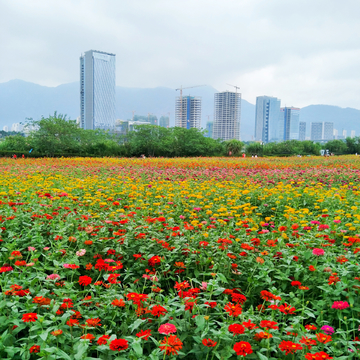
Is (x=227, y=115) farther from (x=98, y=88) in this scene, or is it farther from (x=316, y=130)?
(x=316, y=130)

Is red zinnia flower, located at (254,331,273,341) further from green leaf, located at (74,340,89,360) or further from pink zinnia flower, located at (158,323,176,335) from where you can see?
green leaf, located at (74,340,89,360)

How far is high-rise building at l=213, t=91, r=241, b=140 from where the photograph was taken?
398 ft

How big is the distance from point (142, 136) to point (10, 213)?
23717mm

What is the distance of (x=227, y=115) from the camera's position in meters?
123

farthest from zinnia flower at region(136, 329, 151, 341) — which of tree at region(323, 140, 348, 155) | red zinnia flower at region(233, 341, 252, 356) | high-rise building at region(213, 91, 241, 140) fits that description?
high-rise building at region(213, 91, 241, 140)

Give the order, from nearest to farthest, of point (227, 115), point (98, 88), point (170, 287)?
1. point (170, 287)
2. point (227, 115)
3. point (98, 88)

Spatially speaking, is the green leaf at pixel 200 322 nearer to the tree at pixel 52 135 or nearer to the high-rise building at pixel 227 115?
the tree at pixel 52 135

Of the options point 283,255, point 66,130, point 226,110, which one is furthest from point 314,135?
point 283,255

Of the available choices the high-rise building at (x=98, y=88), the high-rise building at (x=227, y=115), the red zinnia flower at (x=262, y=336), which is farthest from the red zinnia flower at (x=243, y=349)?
the high-rise building at (x=98, y=88)

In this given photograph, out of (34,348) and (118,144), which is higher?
(118,144)

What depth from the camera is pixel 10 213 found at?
3053 mm

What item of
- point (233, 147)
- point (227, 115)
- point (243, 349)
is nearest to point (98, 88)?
point (227, 115)

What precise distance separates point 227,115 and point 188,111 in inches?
859

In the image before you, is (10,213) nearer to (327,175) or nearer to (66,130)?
(327,175)
